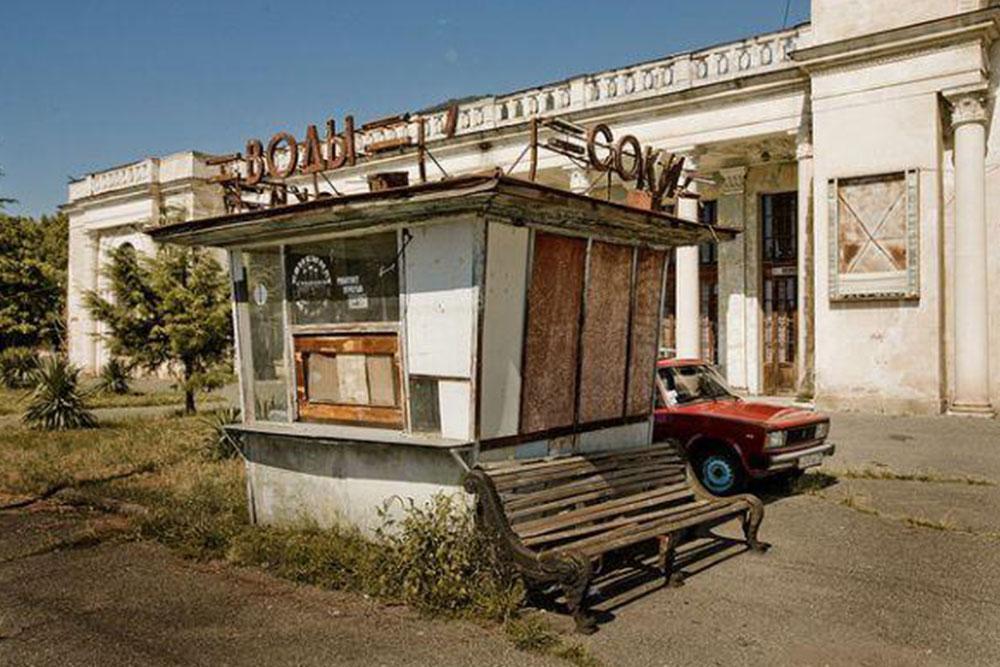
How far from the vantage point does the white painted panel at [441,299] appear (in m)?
5.98

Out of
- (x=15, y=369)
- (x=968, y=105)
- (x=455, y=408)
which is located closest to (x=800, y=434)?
(x=455, y=408)

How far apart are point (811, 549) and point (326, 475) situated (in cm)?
437

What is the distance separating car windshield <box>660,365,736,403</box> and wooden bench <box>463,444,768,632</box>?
9.19 ft

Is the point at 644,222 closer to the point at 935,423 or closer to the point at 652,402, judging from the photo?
the point at 652,402

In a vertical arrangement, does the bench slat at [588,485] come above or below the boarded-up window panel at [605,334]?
below

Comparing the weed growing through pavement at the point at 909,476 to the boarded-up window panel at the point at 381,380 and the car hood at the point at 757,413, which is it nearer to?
the car hood at the point at 757,413

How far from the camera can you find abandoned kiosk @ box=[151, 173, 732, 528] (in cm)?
600

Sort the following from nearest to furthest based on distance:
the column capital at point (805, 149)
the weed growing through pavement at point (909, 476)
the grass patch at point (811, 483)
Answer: the grass patch at point (811, 483), the weed growing through pavement at point (909, 476), the column capital at point (805, 149)

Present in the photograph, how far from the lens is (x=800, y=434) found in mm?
9242

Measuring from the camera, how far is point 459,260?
237 inches

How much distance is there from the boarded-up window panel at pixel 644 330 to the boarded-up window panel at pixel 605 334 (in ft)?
0.53

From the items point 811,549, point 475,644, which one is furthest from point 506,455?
point 811,549

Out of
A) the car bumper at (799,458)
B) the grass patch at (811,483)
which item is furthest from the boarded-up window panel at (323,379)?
the grass patch at (811,483)

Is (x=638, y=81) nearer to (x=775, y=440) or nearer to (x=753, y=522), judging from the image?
(x=775, y=440)
